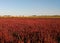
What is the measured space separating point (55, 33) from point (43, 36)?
964mm

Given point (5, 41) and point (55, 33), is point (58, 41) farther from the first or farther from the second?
point (5, 41)

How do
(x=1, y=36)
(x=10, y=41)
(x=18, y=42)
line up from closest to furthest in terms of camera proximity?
(x=18, y=42) < (x=10, y=41) < (x=1, y=36)

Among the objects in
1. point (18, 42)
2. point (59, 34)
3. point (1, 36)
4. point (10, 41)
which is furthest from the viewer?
point (59, 34)

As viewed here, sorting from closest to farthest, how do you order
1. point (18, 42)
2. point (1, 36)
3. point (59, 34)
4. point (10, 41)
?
point (18, 42) → point (10, 41) → point (1, 36) → point (59, 34)

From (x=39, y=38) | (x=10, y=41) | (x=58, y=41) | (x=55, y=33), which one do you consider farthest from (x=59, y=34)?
(x=10, y=41)

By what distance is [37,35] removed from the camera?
7020mm

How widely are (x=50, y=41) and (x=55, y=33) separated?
4.68 ft

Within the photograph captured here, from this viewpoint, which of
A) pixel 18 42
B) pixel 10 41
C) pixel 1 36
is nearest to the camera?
pixel 18 42

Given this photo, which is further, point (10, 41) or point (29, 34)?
point (29, 34)

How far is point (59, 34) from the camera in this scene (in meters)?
7.62

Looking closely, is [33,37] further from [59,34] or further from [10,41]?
[59,34]

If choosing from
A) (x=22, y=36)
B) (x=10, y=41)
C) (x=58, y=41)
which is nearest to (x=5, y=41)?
(x=10, y=41)

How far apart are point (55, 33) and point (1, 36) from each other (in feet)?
7.13

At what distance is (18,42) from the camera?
608 centimetres
